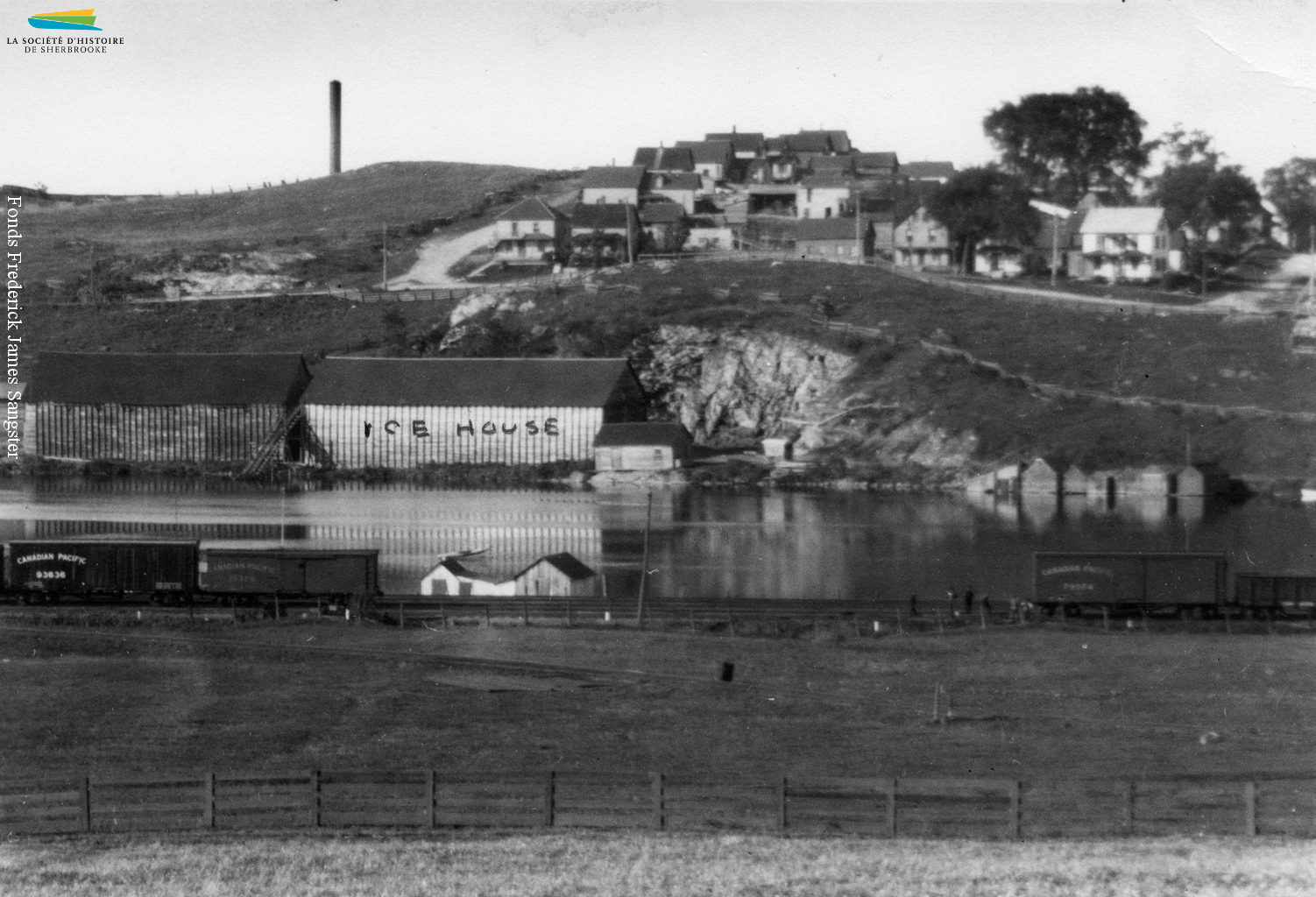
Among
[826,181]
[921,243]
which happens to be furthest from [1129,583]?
[826,181]

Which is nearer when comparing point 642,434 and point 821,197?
point 642,434

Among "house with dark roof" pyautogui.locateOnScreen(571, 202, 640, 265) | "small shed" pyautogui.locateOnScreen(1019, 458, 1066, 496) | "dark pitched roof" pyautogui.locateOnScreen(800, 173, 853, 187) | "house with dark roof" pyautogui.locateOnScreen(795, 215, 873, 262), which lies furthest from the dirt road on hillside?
"small shed" pyautogui.locateOnScreen(1019, 458, 1066, 496)

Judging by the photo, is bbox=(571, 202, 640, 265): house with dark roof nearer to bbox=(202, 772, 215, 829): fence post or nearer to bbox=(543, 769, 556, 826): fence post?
bbox=(543, 769, 556, 826): fence post

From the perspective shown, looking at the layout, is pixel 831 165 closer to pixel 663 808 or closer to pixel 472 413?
pixel 472 413

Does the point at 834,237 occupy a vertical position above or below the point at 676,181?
below

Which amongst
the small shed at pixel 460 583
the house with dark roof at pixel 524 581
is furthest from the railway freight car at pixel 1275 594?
the small shed at pixel 460 583

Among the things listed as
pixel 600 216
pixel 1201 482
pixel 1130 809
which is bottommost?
pixel 1130 809
